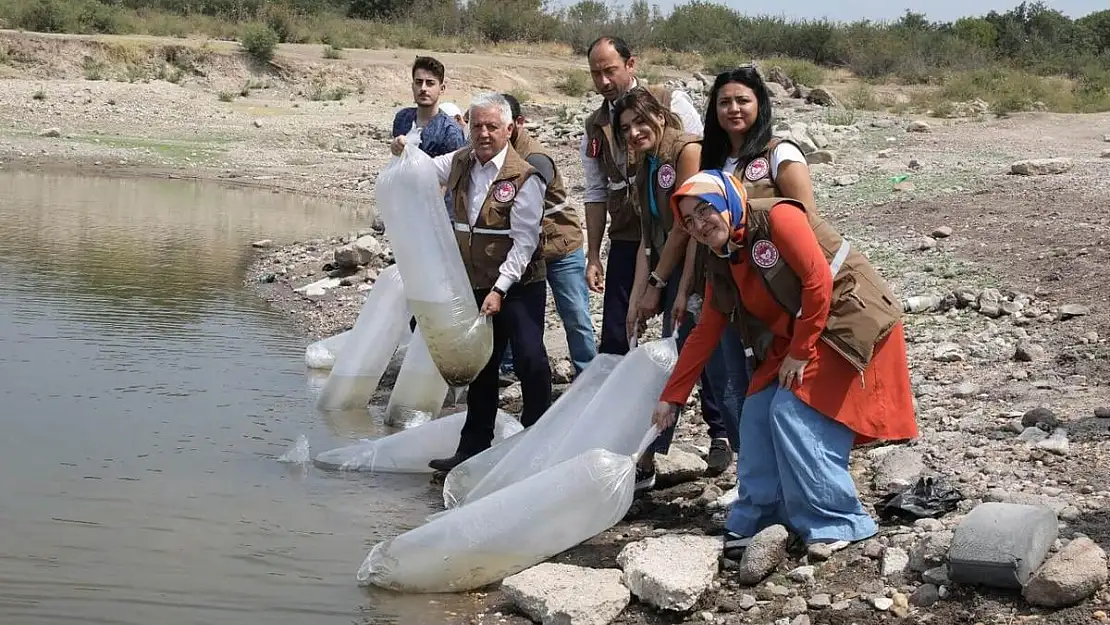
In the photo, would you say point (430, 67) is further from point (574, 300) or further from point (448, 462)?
point (448, 462)

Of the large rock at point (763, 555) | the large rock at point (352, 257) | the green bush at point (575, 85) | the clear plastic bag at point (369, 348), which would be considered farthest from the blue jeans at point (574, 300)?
the green bush at point (575, 85)

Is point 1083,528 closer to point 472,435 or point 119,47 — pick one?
point 472,435

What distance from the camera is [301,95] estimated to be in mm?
27000

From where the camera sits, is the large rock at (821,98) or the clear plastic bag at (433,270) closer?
the clear plastic bag at (433,270)

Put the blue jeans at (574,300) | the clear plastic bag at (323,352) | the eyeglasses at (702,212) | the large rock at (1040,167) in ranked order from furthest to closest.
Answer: the large rock at (1040,167)
the clear plastic bag at (323,352)
the blue jeans at (574,300)
the eyeglasses at (702,212)

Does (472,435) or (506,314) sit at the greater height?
(506,314)

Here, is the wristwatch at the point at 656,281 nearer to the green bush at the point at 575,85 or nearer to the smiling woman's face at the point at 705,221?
the smiling woman's face at the point at 705,221

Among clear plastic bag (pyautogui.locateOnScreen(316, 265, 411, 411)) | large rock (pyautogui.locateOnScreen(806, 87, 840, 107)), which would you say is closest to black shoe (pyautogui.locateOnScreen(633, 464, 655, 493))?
clear plastic bag (pyautogui.locateOnScreen(316, 265, 411, 411))

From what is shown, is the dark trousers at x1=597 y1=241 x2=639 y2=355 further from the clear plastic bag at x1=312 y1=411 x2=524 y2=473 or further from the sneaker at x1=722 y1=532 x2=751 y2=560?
the sneaker at x1=722 y1=532 x2=751 y2=560

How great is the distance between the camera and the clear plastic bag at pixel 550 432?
447 cm

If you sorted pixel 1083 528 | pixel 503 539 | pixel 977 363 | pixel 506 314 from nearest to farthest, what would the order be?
pixel 1083 528, pixel 503 539, pixel 506 314, pixel 977 363

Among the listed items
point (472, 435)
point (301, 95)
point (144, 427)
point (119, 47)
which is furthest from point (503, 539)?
point (119, 47)

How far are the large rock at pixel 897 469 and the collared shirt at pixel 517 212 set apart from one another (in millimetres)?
1484

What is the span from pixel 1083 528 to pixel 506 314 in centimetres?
219
